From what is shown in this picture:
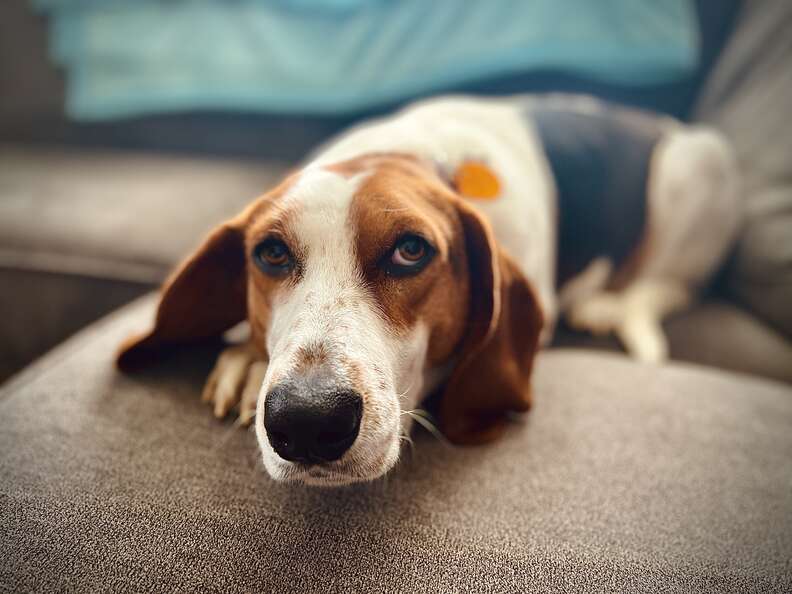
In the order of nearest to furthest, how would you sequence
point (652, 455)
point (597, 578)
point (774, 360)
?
1. point (597, 578)
2. point (652, 455)
3. point (774, 360)

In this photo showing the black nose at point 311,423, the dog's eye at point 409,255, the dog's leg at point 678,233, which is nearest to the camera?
the black nose at point 311,423

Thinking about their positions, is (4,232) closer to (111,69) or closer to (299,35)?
(111,69)

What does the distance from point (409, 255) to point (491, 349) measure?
27 centimetres

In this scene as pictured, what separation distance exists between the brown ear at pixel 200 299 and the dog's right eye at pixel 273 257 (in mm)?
106

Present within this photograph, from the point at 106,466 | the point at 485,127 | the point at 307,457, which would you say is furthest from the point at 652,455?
the point at 485,127

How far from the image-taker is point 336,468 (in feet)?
2.82

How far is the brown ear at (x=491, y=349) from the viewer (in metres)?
1.15

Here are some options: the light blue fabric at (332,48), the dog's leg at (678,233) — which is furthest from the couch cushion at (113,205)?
the dog's leg at (678,233)

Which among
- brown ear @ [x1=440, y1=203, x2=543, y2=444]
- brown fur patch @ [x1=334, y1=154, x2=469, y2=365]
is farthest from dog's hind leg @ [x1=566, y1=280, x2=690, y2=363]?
brown fur patch @ [x1=334, y1=154, x2=469, y2=365]

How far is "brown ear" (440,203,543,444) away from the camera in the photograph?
3.78 feet

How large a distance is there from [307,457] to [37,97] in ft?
8.71

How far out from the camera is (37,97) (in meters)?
2.63

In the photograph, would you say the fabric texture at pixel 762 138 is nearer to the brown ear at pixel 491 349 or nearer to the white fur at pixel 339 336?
A: the brown ear at pixel 491 349

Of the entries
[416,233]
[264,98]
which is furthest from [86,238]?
[416,233]
